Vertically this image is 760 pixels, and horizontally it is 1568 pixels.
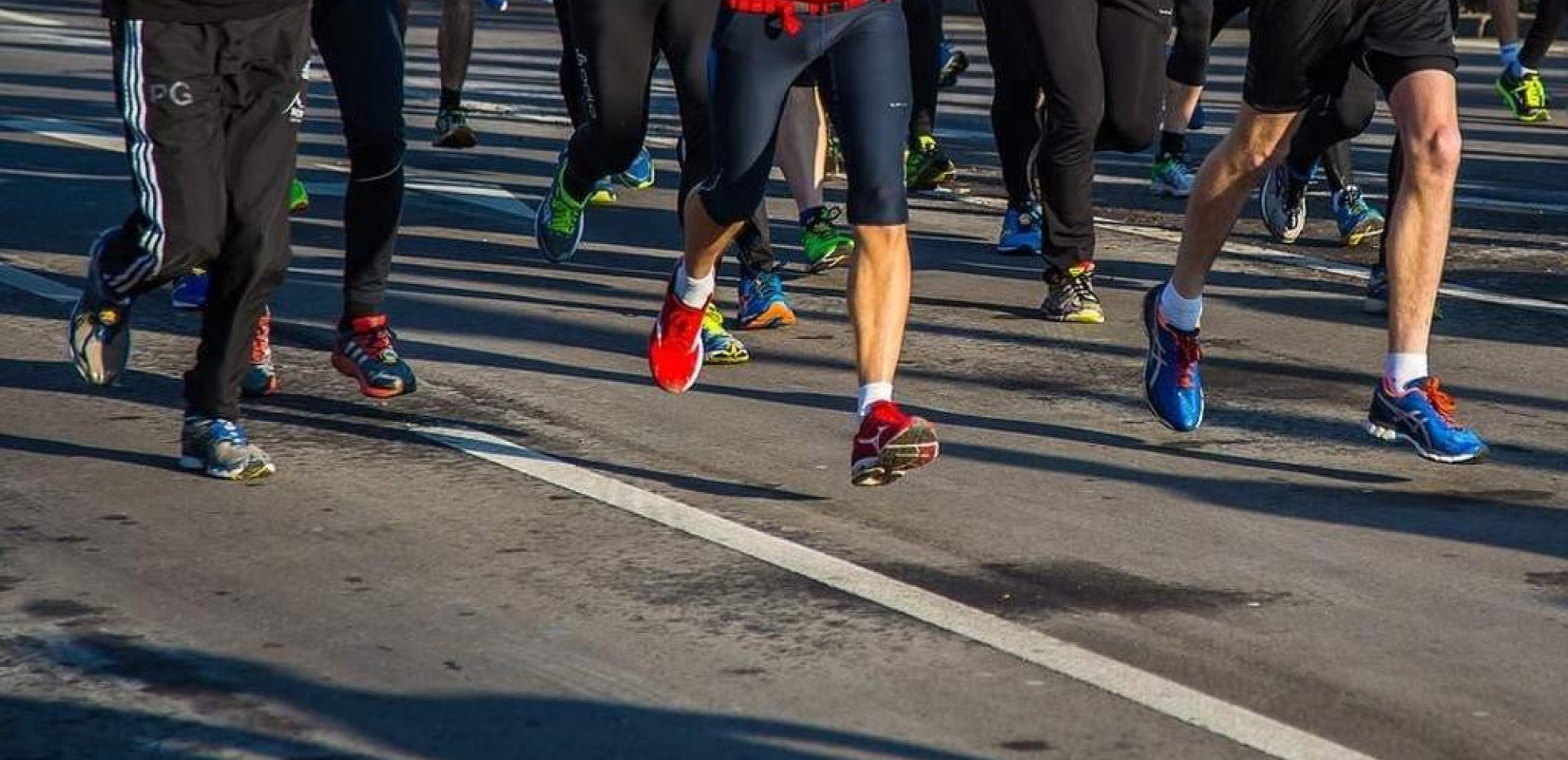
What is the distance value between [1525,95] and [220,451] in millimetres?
10737

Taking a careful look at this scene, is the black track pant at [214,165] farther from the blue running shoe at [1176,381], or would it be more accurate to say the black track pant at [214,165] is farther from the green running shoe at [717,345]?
the blue running shoe at [1176,381]

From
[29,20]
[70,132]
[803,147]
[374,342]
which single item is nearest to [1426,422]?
[374,342]

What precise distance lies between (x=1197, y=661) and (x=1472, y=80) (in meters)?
14.0

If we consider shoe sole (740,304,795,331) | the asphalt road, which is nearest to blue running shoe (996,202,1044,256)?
the asphalt road

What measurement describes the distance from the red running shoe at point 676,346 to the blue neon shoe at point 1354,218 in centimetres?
436

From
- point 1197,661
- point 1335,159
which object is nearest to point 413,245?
point 1335,159

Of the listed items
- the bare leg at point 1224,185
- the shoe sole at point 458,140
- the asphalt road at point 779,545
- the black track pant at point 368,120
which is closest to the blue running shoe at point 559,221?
the asphalt road at point 779,545

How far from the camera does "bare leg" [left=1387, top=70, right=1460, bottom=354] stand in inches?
266

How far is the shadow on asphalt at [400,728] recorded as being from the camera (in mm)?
4500

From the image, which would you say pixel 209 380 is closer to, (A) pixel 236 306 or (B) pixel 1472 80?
(A) pixel 236 306

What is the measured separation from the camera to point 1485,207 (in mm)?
12000

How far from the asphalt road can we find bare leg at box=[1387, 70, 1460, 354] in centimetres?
38

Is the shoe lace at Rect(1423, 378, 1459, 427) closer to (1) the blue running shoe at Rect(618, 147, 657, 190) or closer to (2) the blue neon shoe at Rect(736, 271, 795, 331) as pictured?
(2) the blue neon shoe at Rect(736, 271, 795, 331)

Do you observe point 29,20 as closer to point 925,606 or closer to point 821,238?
point 821,238
